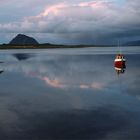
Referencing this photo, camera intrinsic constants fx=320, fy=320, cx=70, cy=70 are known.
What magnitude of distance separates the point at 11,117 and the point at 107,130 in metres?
10.3

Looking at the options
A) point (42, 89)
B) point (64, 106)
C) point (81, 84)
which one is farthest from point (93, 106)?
point (81, 84)

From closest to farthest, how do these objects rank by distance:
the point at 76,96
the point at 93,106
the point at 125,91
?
the point at 93,106
the point at 76,96
the point at 125,91

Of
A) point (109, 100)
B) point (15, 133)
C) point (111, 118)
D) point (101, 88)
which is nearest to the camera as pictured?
point (15, 133)

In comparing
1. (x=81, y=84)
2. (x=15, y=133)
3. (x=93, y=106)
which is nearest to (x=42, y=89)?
(x=81, y=84)

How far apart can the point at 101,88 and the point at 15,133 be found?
27.7 m

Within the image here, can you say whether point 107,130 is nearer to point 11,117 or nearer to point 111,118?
point 111,118

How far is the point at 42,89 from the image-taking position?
51.7m

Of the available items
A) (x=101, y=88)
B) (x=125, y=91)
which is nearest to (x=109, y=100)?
(x=125, y=91)

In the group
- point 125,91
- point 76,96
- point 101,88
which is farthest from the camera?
point 101,88

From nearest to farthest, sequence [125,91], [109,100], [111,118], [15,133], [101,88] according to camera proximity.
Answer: [15,133] → [111,118] → [109,100] → [125,91] → [101,88]

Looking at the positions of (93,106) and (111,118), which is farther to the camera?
(93,106)

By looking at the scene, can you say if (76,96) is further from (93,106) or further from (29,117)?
(29,117)

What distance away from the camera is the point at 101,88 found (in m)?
51.6

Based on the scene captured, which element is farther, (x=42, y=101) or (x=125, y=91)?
(x=125, y=91)
